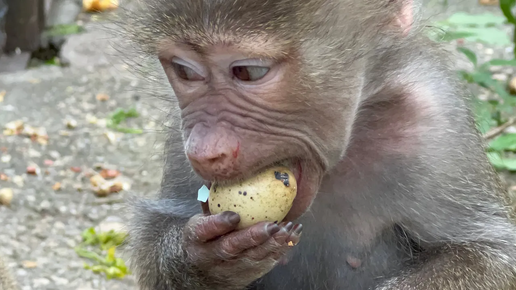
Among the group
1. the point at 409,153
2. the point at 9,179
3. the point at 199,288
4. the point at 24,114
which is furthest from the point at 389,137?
the point at 24,114

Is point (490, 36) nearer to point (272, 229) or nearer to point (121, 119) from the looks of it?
point (272, 229)

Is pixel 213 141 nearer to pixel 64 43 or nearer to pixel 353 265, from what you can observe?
pixel 353 265

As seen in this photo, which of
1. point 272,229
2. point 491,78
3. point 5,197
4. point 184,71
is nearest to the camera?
point 272,229

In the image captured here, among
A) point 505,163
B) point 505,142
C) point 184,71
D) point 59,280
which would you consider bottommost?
point 59,280

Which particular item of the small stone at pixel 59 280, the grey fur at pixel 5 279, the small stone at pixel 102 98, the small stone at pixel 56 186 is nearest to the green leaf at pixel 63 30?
the small stone at pixel 102 98

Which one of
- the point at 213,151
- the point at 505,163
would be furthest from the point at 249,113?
the point at 505,163

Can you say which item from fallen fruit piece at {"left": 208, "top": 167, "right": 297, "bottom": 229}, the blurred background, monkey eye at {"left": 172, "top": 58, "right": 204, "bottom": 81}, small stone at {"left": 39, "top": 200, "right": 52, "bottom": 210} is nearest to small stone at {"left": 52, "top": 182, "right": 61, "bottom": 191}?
the blurred background
